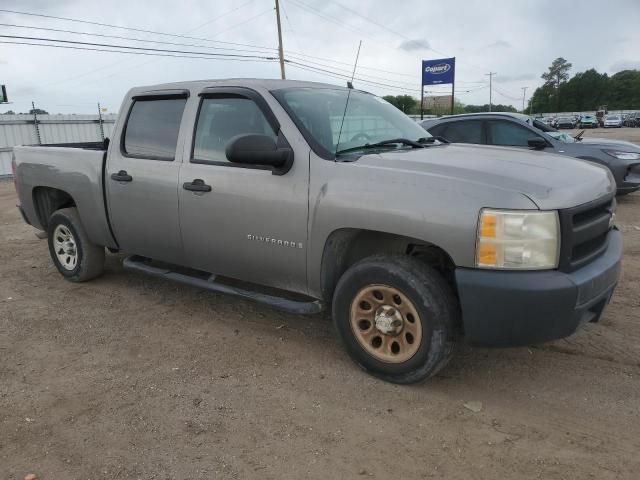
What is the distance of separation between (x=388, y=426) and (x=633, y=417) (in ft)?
4.42

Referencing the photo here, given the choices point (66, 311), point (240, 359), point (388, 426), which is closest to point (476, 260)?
point (388, 426)

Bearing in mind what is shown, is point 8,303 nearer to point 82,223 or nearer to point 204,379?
point 82,223

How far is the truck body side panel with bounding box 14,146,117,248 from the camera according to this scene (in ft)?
15.5

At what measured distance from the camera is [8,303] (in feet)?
16.4

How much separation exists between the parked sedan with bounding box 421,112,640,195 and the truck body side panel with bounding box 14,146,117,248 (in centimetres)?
542

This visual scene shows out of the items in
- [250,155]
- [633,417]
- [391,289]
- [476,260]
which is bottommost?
[633,417]

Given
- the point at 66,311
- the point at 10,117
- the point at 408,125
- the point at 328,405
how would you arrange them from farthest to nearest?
the point at 10,117 → the point at 66,311 → the point at 408,125 → the point at 328,405

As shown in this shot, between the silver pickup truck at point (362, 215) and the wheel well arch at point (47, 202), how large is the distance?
2.93 feet

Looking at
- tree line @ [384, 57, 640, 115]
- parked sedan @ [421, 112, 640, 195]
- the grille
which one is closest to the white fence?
parked sedan @ [421, 112, 640, 195]

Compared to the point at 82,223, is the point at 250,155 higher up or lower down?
higher up

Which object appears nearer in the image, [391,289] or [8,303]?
[391,289]

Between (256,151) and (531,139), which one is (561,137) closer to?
(531,139)

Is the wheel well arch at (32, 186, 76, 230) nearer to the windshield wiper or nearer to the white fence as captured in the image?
the windshield wiper

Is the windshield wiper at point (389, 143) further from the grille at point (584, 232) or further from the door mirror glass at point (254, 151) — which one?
the grille at point (584, 232)
